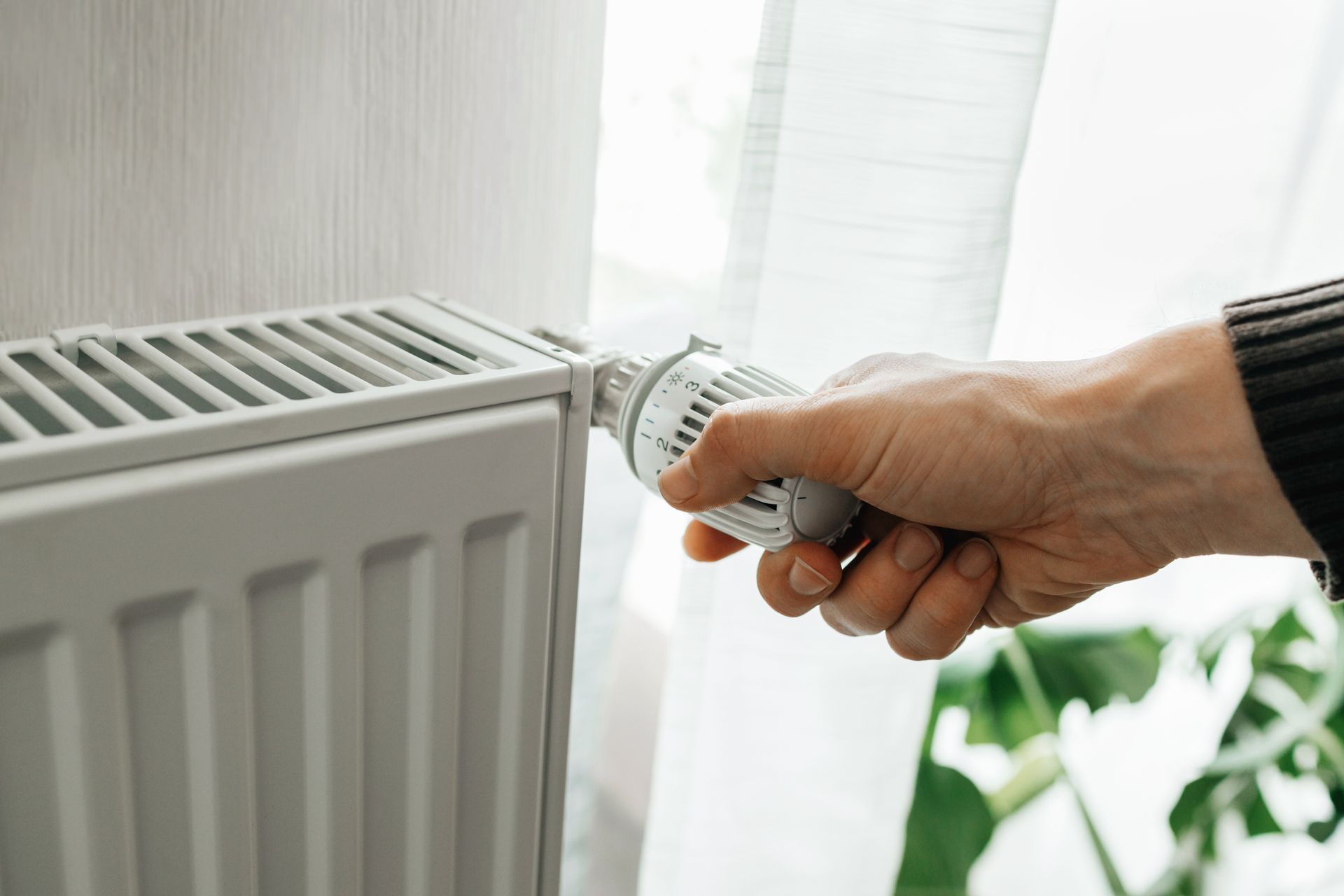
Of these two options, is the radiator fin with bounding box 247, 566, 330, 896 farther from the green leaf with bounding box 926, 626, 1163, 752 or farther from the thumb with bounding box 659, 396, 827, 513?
the green leaf with bounding box 926, 626, 1163, 752

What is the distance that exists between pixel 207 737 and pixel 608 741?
0.55m

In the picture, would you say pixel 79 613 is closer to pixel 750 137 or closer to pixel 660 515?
pixel 750 137

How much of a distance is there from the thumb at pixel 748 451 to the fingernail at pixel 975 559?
10 cm

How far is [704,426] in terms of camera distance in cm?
39

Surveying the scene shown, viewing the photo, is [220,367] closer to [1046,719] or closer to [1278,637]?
[1046,719]

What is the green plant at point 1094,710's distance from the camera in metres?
0.73

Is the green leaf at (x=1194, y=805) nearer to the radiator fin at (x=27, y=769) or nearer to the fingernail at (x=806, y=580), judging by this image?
the fingernail at (x=806, y=580)

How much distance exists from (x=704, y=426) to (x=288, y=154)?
0.21 metres

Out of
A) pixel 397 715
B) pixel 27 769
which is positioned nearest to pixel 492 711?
pixel 397 715

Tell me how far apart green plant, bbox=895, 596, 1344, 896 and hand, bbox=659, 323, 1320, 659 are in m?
0.31

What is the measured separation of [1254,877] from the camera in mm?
819

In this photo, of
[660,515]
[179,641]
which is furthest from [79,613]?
[660,515]

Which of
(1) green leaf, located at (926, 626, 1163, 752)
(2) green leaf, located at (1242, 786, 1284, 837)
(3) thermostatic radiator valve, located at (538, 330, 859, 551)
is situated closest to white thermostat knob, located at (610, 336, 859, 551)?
(3) thermostatic radiator valve, located at (538, 330, 859, 551)

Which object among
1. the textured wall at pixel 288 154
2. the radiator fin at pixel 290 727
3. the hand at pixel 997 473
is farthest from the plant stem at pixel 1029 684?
the radiator fin at pixel 290 727
